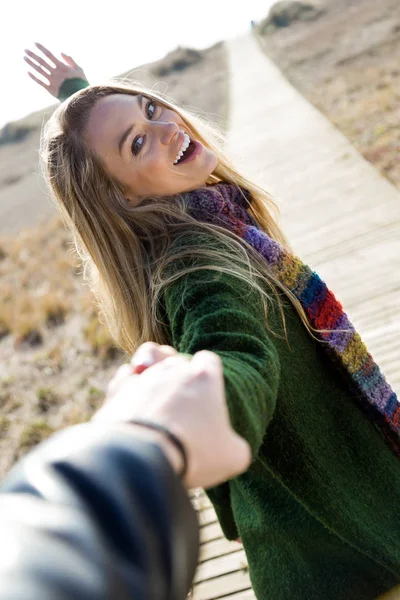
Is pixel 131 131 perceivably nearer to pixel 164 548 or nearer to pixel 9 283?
pixel 164 548

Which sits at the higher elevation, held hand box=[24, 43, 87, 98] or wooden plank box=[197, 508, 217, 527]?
held hand box=[24, 43, 87, 98]

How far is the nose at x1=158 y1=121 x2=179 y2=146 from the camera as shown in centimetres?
178

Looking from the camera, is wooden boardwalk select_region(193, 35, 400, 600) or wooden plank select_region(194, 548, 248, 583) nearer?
wooden plank select_region(194, 548, 248, 583)

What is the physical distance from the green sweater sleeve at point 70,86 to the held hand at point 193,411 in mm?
2074

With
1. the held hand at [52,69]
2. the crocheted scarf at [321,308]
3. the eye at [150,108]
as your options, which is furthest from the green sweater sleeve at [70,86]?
the crocheted scarf at [321,308]

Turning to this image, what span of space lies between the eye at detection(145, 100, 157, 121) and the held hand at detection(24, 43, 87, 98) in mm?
849

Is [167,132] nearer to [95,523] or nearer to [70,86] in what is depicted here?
[70,86]

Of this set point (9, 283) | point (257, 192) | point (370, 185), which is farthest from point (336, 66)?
point (257, 192)

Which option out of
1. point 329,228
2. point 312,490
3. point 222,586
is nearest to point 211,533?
point 222,586

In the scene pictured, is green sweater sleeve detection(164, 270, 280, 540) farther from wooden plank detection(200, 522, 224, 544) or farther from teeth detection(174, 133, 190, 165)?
wooden plank detection(200, 522, 224, 544)

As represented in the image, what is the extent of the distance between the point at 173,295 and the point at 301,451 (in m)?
0.48

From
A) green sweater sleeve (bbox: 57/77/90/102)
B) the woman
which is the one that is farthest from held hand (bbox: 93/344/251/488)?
green sweater sleeve (bbox: 57/77/90/102)

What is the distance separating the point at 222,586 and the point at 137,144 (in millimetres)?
1667

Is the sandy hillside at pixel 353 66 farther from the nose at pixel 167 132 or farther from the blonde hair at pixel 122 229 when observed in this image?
the blonde hair at pixel 122 229
